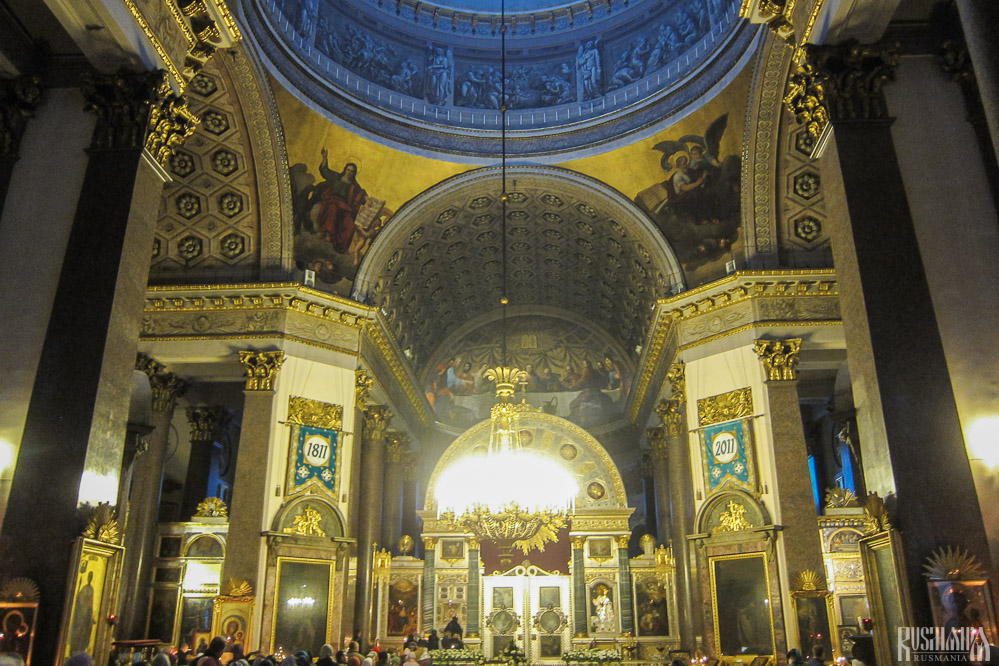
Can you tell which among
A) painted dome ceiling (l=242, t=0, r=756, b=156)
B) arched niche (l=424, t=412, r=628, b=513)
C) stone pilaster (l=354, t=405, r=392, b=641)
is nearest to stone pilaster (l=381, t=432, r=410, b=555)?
arched niche (l=424, t=412, r=628, b=513)

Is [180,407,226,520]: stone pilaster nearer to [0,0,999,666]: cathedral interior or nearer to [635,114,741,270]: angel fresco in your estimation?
[0,0,999,666]: cathedral interior

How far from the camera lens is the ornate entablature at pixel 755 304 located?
559 inches

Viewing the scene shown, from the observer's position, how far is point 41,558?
6273mm

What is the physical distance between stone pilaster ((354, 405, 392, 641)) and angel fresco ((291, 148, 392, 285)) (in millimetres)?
3612

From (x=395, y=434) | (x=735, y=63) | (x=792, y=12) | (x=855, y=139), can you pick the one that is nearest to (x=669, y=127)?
(x=735, y=63)

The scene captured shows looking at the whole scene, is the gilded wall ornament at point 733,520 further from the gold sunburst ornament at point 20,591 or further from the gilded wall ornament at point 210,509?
the gold sunburst ornament at point 20,591

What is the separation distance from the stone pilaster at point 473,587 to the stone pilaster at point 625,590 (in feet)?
10.2

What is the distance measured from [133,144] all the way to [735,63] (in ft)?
35.8

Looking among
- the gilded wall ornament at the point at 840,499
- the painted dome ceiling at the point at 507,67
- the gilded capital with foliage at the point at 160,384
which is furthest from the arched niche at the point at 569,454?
the painted dome ceiling at the point at 507,67

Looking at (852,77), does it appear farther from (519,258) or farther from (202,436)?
(202,436)

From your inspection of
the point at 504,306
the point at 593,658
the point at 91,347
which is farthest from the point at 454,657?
the point at 91,347

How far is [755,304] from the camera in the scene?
14.3 metres

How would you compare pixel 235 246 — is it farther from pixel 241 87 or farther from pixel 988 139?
pixel 988 139

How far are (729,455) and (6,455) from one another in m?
11.1
